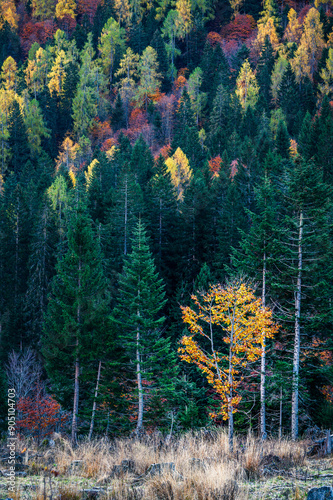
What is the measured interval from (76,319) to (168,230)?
→ 68.1 feet

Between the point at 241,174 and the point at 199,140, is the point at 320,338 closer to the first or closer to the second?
the point at 241,174

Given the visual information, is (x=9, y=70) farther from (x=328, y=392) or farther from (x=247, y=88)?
(x=328, y=392)

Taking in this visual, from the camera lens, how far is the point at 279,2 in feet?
385

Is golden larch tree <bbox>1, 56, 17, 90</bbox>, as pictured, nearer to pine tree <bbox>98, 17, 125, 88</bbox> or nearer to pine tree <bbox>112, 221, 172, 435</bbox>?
pine tree <bbox>98, 17, 125, 88</bbox>

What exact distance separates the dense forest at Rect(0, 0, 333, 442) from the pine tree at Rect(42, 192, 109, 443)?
12 cm

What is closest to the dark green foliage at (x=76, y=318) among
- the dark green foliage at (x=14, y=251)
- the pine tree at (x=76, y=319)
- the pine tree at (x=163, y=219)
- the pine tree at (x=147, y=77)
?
the pine tree at (x=76, y=319)

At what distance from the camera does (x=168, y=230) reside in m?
43.6

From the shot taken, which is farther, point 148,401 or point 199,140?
point 199,140

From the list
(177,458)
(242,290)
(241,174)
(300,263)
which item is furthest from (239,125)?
(177,458)

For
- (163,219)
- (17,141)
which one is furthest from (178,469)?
(17,141)

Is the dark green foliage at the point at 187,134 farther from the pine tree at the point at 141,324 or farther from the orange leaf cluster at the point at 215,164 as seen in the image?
the pine tree at the point at 141,324

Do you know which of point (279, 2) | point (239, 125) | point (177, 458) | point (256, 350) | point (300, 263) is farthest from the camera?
point (279, 2)

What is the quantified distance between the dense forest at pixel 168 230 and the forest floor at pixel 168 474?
3.12 meters

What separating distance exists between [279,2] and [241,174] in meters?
96.3
